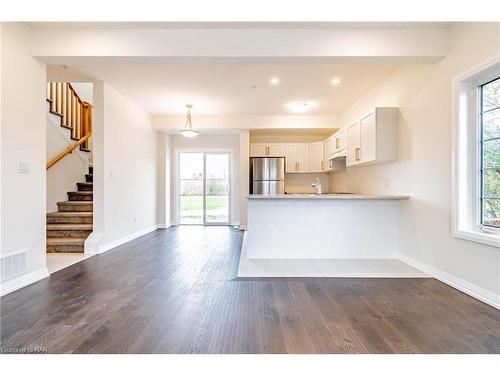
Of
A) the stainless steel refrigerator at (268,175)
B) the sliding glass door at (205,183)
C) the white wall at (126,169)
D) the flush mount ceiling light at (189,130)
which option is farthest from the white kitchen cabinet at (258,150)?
the white wall at (126,169)

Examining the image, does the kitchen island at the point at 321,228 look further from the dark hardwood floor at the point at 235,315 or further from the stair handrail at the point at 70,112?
the stair handrail at the point at 70,112

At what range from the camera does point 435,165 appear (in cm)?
318

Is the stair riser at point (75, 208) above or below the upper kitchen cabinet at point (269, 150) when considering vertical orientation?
below

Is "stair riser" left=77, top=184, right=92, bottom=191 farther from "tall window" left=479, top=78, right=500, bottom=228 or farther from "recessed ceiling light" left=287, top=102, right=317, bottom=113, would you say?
"tall window" left=479, top=78, right=500, bottom=228

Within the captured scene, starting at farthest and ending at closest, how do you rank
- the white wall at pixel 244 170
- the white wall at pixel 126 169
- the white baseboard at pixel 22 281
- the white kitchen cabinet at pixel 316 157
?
1. the white kitchen cabinet at pixel 316 157
2. the white wall at pixel 244 170
3. the white wall at pixel 126 169
4. the white baseboard at pixel 22 281

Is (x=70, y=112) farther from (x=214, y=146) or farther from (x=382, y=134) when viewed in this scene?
(x=382, y=134)

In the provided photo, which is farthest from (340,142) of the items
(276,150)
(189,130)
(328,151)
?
(189,130)

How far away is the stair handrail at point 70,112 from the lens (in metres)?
5.46

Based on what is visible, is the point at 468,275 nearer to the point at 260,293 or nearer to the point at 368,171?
the point at 260,293

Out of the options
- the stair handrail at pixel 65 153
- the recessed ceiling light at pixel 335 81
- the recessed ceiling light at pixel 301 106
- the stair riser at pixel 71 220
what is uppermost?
the recessed ceiling light at pixel 335 81

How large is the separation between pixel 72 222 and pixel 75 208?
0.44 m

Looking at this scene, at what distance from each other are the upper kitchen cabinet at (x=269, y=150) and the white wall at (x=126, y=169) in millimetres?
2634

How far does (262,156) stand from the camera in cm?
737

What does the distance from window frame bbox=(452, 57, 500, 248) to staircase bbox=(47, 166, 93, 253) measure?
5.12 metres
